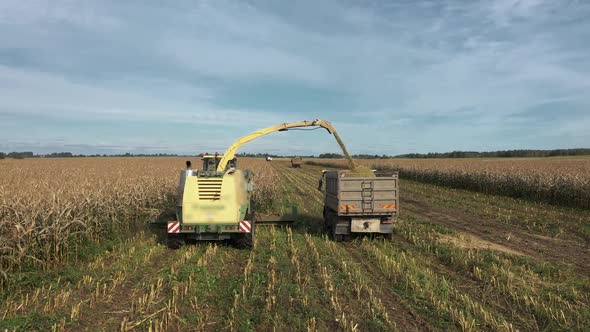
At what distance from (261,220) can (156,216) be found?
11.7ft

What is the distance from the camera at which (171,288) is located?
21.6ft

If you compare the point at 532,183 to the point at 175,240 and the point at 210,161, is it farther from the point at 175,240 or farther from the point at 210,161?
the point at 175,240

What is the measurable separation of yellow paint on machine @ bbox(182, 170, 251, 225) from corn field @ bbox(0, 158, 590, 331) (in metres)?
0.86

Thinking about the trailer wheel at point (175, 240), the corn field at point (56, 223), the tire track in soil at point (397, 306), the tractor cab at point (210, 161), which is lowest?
the tire track in soil at point (397, 306)

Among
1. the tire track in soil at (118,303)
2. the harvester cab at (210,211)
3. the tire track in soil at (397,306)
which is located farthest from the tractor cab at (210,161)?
the tire track in soil at (397,306)

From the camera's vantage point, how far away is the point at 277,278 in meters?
7.16

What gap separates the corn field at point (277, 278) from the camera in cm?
533

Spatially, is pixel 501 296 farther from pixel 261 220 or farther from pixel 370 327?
pixel 261 220

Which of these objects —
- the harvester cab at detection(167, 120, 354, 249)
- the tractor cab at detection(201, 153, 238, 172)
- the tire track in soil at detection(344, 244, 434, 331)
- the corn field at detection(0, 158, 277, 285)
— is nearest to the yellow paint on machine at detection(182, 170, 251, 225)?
the harvester cab at detection(167, 120, 354, 249)

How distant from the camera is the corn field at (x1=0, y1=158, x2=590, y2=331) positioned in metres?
5.33

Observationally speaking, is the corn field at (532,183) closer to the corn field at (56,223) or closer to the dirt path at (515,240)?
the dirt path at (515,240)

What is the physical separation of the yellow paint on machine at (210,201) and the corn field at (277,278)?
863mm

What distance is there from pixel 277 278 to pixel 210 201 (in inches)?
119

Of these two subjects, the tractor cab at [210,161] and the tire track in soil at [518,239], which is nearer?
the tire track in soil at [518,239]
